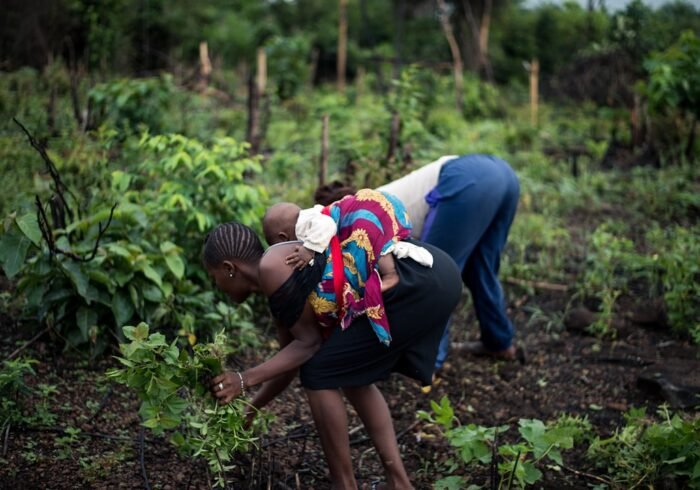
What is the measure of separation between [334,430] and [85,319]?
5.09 ft

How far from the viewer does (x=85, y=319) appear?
11.6 feet

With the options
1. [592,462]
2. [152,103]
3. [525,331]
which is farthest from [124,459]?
[152,103]

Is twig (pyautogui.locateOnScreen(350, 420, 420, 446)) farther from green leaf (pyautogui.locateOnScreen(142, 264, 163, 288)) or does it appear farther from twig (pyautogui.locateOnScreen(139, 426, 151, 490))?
green leaf (pyautogui.locateOnScreen(142, 264, 163, 288))

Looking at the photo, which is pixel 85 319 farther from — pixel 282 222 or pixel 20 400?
pixel 282 222

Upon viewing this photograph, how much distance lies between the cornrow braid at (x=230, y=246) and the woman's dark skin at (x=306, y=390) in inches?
0.8

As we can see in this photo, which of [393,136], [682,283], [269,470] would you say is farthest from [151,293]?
[682,283]

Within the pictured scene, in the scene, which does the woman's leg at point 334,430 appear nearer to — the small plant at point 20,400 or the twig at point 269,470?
the twig at point 269,470

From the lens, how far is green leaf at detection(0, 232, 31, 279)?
3.15m

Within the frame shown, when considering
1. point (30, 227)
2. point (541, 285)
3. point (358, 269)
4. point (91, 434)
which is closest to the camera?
point (358, 269)

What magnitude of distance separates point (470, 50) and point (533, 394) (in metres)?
17.6

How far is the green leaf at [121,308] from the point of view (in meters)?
3.52

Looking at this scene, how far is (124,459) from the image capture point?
295cm

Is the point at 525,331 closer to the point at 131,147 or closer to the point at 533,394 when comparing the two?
the point at 533,394

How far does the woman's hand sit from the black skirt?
0.28 meters
